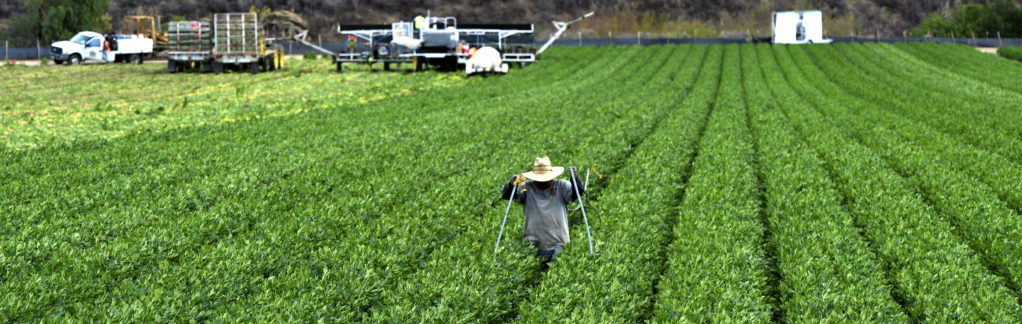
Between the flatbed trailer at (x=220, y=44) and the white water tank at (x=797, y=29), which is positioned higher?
the white water tank at (x=797, y=29)

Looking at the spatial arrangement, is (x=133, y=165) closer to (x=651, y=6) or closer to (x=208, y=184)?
(x=208, y=184)

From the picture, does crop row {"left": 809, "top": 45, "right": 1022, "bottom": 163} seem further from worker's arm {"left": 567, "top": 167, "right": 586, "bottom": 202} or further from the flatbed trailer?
the flatbed trailer

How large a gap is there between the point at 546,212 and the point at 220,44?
3672 centimetres

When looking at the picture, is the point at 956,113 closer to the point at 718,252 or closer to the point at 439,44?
the point at 718,252

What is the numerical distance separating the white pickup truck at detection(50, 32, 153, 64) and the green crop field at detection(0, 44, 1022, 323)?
30.7m

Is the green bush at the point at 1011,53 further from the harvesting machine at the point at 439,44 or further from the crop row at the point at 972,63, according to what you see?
the harvesting machine at the point at 439,44

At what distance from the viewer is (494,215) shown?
10773 millimetres

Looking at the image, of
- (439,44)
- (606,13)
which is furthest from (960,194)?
(606,13)

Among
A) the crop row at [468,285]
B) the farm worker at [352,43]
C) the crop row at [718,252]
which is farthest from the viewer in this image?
the farm worker at [352,43]

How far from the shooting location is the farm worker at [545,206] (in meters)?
8.55

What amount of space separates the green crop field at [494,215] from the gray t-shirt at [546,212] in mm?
250

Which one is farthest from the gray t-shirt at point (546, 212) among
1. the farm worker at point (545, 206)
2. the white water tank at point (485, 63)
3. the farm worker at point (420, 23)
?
the farm worker at point (420, 23)

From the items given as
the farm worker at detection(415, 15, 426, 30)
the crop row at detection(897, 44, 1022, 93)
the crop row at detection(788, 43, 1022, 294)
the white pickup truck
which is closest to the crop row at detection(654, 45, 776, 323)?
the crop row at detection(788, 43, 1022, 294)

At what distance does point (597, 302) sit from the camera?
7.59 m
